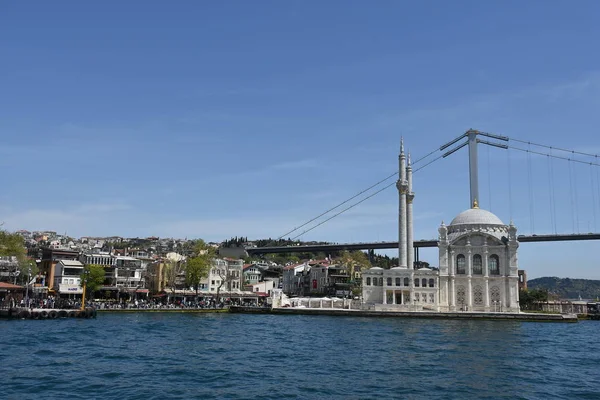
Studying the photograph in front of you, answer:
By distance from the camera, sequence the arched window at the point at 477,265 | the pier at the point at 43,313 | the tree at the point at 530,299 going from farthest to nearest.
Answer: the tree at the point at 530,299
the arched window at the point at 477,265
the pier at the point at 43,313

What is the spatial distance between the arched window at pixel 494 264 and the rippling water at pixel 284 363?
95.6 feet

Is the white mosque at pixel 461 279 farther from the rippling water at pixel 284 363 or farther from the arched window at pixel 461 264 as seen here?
the rippling water at pixel 284 363

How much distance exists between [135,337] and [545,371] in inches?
1006

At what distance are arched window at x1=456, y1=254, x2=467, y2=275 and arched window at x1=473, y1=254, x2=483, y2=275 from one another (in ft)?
4.08

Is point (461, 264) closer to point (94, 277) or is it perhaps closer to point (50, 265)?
point (94, 277)

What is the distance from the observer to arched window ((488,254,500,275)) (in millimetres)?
77438

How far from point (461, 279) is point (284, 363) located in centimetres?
5275

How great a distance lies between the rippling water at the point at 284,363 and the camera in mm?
22641

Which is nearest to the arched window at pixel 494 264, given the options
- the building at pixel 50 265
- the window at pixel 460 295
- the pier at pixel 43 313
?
the window at pixel 460 295

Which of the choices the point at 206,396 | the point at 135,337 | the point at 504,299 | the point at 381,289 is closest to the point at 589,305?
the point at 504,299

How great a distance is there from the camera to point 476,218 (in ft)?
267

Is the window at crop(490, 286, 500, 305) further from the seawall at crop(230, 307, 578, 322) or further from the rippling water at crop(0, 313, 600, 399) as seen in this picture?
the rippling water at crop(0, 313, 600, 399)

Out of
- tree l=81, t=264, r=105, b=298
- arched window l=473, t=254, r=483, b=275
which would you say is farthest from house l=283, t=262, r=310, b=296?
tree l=81, t=264, r=105, b=298

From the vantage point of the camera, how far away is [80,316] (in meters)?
57.2
